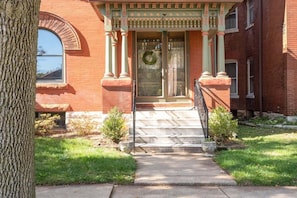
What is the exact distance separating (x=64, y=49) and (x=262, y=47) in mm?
9344

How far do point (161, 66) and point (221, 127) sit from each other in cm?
383

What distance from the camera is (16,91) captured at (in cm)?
313

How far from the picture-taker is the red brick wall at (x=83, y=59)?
1240cm

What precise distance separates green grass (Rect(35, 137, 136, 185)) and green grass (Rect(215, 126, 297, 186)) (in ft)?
6.43

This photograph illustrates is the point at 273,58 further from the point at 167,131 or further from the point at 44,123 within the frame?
the point at 44,123

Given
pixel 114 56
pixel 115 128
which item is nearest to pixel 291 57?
pixel 114 56

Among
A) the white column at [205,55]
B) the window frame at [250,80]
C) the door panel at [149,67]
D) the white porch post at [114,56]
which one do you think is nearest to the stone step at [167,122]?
the white column at [205,55]

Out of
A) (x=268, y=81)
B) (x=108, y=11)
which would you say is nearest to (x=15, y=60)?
(x=108, y=11)

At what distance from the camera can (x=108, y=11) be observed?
10789 mm

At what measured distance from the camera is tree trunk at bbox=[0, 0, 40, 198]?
3.07 m

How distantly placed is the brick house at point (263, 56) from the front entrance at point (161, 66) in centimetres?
453

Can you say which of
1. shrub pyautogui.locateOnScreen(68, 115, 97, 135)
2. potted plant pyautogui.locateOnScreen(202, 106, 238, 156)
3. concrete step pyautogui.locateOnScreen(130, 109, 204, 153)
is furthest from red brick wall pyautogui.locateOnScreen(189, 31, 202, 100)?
shrub pyautogui.locateOnScreen(68, 115, 97, 135)

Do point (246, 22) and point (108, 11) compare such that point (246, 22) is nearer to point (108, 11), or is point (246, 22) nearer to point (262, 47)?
point (262, 47)

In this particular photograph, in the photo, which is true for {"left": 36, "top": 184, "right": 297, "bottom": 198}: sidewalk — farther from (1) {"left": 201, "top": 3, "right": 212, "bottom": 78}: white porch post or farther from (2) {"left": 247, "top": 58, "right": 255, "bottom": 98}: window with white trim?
(2) {"left": 247, "top": 58, "right": 255, "bottom": 98}: window with white trim
